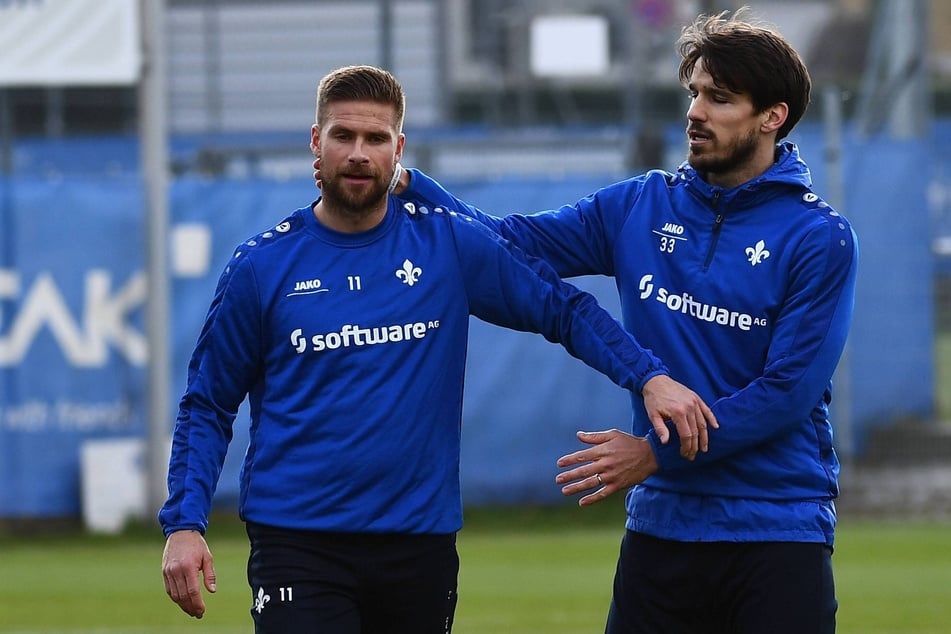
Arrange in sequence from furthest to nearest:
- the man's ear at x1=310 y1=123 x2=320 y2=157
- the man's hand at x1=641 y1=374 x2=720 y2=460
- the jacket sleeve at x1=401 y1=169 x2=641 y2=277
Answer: the jacket sleeve at x1=401 y1=169 x2=641 y2=277 < the man's ear at x1=310 y1=123 x2=320 y2=157 < the man's hand at x1=641 y1=374 x2=720 y2=460

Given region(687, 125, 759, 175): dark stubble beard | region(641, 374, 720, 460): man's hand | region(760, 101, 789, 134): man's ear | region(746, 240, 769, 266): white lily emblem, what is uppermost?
region(760, 101, 789, 134): man's ear

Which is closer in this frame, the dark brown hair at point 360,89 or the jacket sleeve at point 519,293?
the dark brown hair at point 360,89

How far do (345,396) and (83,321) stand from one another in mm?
8656

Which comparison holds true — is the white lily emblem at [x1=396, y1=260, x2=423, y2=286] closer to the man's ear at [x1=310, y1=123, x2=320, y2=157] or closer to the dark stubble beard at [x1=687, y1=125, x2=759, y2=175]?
the man's ear at [x1=310, y1=123, x2=320, y2=157]

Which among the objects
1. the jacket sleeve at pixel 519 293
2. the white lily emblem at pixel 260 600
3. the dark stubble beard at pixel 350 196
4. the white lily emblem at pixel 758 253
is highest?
the dark stubble beard at pixel 350 196

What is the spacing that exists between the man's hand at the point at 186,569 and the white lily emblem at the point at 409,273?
2.90 ft

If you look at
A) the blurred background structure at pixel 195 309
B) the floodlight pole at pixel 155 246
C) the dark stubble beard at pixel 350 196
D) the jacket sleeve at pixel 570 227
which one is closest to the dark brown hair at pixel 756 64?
the jacket sleeve at pixel 570 227

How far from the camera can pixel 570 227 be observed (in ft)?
15.9

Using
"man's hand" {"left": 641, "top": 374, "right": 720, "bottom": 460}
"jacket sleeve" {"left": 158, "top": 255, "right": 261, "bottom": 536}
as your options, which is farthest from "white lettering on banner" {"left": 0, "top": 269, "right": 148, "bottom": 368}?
"man's hand" {"left": 641, "top": 374, "right": 720, "bottom": 460}

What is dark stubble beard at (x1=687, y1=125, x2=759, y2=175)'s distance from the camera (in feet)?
14.7

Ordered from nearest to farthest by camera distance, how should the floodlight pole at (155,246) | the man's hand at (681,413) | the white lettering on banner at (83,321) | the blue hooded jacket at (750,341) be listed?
the man's hand at (681,413), the blue hooded jacket at (750,341), the floodlight pole at (155,246), the white lettering on banner at (83,321)

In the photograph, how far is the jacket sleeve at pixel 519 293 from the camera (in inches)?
179

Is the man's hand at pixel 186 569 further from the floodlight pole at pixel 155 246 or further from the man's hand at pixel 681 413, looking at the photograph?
the floodlight pole at pixel 155 246

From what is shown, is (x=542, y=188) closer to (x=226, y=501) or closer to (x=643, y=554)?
(x=226, y=501)
